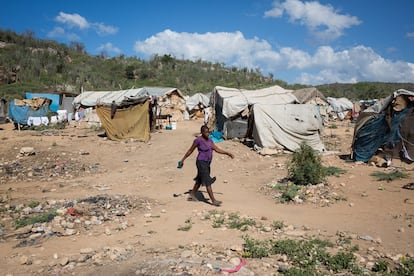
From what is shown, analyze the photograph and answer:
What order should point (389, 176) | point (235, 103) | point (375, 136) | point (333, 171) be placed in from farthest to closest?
point (235, 103)
point (375, 136)
point (333, 171)
point (389, 176)

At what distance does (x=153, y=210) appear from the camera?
586 cm

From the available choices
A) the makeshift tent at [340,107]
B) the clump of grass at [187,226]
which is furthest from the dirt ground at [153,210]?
the makeshift tent at [340,107]

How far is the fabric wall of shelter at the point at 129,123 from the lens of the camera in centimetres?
1445

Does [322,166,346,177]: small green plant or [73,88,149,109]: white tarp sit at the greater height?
[73,88,149,109]: white tarp

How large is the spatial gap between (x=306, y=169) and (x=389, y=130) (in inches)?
156

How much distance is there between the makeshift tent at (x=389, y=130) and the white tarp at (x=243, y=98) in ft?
18.7

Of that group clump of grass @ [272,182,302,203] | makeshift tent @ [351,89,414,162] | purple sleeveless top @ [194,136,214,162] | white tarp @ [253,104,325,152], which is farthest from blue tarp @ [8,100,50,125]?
makeshift tent @ [351,89,414,162]

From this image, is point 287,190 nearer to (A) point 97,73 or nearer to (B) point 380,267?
(B) point 380,267

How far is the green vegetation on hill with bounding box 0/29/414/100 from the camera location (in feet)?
111

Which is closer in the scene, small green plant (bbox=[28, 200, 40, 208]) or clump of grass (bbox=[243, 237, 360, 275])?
clump of grass (bbox=[243, 237, 360, 275])

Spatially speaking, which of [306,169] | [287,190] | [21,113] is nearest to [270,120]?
[306,169]

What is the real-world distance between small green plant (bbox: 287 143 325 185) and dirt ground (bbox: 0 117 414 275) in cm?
33

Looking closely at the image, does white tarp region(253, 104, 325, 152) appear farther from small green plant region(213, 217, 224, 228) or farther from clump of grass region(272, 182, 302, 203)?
small green plant region(213, 217, 224, 228)

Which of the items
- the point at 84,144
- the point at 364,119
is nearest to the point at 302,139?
the point at 364,119
